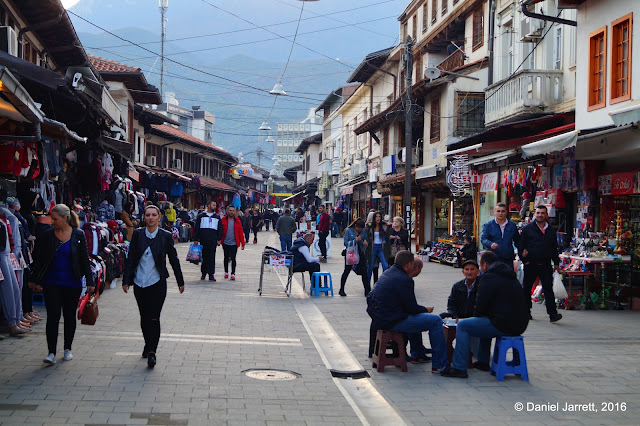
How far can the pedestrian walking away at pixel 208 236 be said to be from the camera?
52.7 ft

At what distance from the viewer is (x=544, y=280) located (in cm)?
1103

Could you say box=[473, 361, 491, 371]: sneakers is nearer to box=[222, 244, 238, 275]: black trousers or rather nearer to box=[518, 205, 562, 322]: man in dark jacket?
box=[518, 205, 562, 322]: man in dark jacket

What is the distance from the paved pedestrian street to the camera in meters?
5.81

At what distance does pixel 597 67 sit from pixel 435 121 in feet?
42.7

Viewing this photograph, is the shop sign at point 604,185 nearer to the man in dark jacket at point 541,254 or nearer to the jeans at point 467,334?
the man in dark jacket at point 541,254

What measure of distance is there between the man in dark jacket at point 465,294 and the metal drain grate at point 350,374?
1388mm

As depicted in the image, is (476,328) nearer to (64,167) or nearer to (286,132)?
(64,167)

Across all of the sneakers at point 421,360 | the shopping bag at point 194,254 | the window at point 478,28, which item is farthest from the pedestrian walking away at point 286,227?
the sneakers at point 421,360

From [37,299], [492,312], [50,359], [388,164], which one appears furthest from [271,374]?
[388,164]

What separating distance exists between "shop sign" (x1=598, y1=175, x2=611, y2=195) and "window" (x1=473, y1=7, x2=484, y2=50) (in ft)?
39.4

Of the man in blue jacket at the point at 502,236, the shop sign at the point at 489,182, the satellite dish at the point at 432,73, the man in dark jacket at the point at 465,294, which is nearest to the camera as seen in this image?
the man in dark jacket at the point at 465,294

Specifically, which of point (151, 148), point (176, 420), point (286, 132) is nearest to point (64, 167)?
point (176, 420)

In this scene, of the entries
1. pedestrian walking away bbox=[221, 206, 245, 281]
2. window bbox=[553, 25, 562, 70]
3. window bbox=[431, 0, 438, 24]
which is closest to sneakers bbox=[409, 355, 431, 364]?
pedestrian walking away bbox=[221, 206, 245, 281]

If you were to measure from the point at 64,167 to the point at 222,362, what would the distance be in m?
7.66
